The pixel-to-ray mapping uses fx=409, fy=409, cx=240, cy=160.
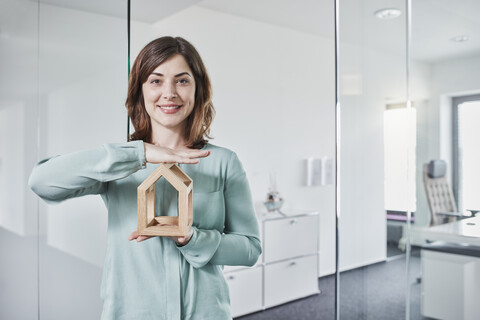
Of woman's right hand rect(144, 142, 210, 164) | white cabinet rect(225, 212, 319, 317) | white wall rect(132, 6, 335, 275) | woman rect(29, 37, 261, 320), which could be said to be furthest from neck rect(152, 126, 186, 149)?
white cabinet rect(225, 212, 319, 317)

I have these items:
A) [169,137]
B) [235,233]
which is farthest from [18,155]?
[235,233]

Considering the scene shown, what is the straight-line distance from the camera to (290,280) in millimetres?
3549

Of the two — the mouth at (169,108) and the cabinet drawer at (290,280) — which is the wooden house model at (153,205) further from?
the cabinet drawer at (290,280)

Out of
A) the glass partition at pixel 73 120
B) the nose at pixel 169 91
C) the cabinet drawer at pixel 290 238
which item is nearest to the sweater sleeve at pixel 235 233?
the nose at pixel 169 91

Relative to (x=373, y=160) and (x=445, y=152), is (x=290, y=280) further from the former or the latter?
(x=445, y=152)

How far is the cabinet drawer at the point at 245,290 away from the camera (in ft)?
10.3

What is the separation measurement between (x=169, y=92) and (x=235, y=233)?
0.46m

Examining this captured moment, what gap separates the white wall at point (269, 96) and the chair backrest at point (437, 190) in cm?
219

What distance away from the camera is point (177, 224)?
111cm

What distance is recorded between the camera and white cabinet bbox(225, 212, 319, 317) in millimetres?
3207

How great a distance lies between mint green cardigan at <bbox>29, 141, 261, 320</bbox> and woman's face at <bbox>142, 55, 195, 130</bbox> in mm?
143

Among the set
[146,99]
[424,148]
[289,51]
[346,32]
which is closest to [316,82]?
[289,51]

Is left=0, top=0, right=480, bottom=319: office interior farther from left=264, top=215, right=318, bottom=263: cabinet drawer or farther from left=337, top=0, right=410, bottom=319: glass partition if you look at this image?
left=264, top=215, right=318, bottom=263: cabinet drawer

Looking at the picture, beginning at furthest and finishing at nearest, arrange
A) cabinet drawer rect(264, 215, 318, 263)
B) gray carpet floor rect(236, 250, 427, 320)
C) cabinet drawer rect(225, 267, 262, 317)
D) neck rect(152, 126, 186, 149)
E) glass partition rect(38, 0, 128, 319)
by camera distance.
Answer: cabinet drawer rect(264, 215, 318, 263)
cabinet drawer rect(225, 267, 262, 317)
glass partition rect(38, 0, 128, 319)
gray carpet floor rect(236, 250, 427, 320)
neck rect(152, 126, 186, 149)
